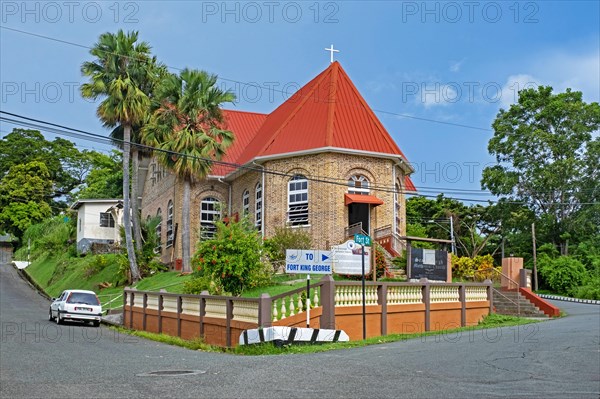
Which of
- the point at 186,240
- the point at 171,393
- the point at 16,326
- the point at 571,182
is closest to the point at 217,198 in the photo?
the point at 186,240

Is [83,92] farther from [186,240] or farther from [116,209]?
[116,209]

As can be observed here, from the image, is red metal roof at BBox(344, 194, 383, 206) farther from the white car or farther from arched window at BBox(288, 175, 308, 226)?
the white car

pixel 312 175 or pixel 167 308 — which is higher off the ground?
pixel 312 175

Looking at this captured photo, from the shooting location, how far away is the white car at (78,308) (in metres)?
28.8

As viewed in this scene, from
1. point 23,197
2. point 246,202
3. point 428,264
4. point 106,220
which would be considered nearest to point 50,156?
point 23,197

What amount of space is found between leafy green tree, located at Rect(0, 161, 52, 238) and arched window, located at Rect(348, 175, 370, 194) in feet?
170

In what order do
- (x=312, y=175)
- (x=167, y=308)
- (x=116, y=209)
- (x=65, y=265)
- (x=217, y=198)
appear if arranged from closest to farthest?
(x=167, y=308), (x=312, y=175), (x=217, y=198), (x=65, y=265), (x=116, y=209)

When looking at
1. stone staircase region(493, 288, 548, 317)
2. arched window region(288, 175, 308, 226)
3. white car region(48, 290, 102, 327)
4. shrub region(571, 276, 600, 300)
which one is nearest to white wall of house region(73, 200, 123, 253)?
arched window region(288, 175, 308, 226)

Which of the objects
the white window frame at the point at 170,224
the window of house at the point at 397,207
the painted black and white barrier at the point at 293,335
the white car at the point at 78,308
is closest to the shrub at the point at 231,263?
the white car at the point at 78,308

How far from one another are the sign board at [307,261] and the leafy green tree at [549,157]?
105 ft

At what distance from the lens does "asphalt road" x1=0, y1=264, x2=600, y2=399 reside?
10.6m

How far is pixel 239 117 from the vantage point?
46125 mm

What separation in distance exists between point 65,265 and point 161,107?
2032 cm
